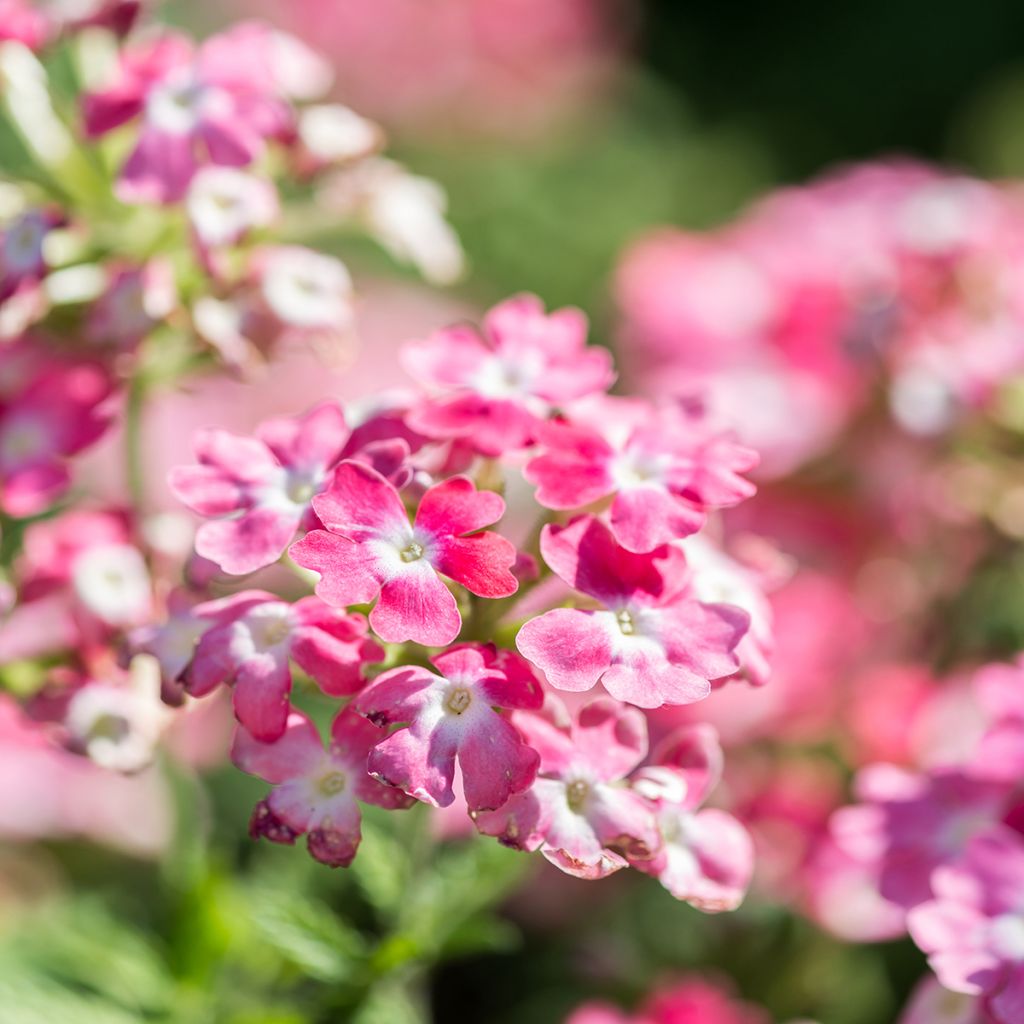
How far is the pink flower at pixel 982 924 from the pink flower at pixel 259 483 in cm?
49

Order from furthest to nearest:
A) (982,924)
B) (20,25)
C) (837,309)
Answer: (837,309) < (20,25) < (982,924)

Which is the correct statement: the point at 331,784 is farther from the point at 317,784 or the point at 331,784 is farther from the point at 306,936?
the point at 306,936

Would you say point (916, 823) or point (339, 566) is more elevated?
point (339, 566)

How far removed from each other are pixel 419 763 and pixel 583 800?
11 centimetres

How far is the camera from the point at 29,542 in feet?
3.69

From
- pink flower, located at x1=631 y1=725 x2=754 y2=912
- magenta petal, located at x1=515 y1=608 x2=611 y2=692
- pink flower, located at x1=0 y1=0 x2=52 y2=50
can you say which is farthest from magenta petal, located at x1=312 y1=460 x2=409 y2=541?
pink flower, located at x1=0 y1=0 x2=52 y2=50

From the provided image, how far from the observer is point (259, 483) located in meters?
0.92

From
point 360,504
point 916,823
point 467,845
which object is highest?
point 360,504

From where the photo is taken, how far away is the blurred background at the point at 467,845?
108 centimetres

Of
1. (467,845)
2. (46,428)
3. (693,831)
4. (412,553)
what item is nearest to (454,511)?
(412,553)

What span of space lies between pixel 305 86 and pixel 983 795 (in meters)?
0.81

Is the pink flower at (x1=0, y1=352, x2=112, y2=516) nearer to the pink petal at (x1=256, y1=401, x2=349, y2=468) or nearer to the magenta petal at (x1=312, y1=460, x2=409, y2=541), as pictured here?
the pink petal at (x1=256, y1=401, x2=349, y2=468)

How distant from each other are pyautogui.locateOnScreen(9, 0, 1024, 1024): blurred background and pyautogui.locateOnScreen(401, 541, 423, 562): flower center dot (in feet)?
0.90

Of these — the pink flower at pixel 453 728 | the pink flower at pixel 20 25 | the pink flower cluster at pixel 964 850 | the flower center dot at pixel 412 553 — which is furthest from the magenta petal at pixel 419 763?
the pink flower at pixel 20 25
